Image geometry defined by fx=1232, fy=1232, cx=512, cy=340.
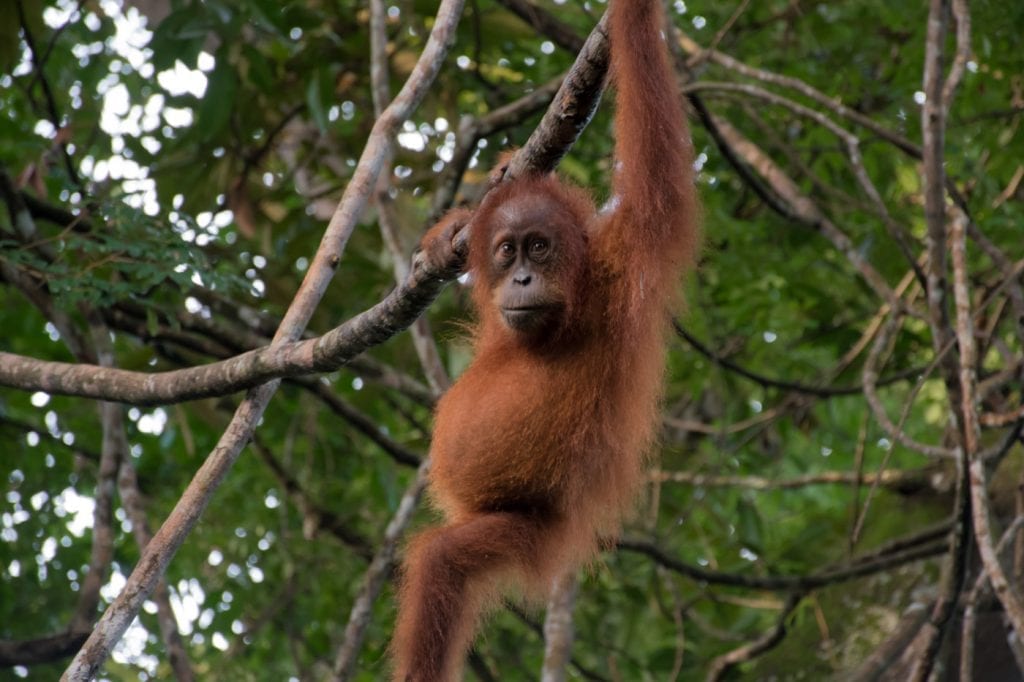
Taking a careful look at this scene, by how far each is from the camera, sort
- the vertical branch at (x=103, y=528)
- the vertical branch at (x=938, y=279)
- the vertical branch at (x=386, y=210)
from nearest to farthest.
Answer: the vertical branch at (x=938, y=279) < the vertical branch at (x=103, y=528) < the vertical branch at (x=386, y=210)

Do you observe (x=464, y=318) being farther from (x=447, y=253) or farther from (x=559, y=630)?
(x=447, y=253)

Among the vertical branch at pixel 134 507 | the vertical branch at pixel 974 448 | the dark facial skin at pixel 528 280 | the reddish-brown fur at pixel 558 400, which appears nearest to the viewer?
the vertical branch at pixel 974 448

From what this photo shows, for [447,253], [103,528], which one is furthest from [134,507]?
[447,253]

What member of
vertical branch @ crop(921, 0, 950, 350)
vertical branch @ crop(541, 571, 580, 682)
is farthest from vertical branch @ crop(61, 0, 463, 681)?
vertical branch @ crop(541, 571, 580, 682)

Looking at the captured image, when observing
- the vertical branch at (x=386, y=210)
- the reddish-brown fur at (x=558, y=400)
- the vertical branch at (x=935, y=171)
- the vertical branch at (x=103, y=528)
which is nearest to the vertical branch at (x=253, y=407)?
the reddish-brown fur at (x=558, y=400)

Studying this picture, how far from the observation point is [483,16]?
5.69m

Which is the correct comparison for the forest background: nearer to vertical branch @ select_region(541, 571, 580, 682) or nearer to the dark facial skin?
vertical branch @ select_region(541, 571, 580, 682)

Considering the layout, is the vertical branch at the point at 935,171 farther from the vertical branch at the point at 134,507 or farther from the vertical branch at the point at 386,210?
the vertical branch at the point at 134,507

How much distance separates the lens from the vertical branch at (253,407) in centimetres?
293

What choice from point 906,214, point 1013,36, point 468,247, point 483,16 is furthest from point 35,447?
point 1013,36

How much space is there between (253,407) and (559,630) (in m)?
1.95

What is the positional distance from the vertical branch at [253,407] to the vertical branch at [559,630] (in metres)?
1.71

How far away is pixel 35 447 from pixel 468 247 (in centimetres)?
406

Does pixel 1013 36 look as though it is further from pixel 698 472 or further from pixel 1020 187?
pixel 698 472
